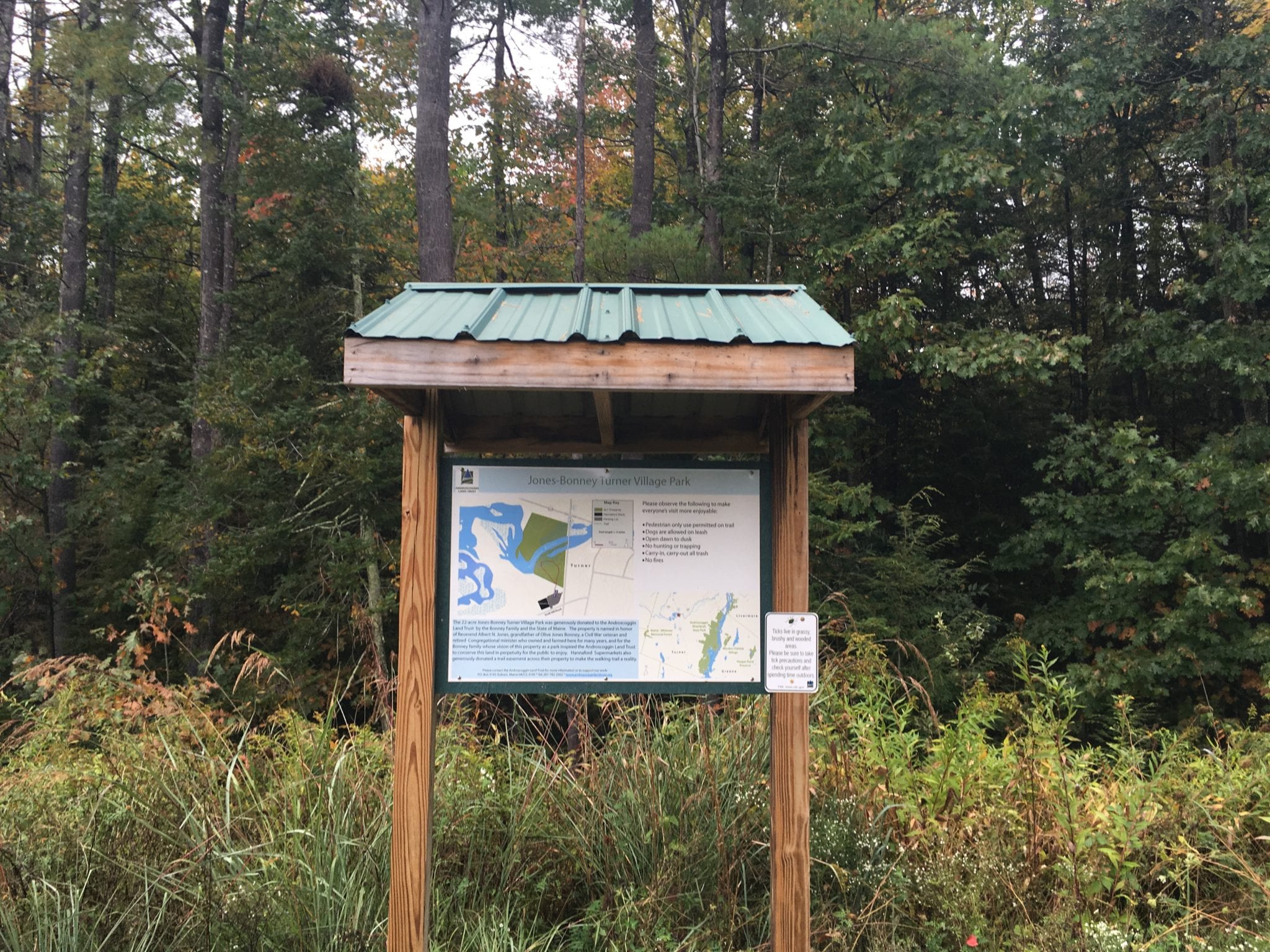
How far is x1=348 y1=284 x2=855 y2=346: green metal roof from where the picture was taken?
2164mm

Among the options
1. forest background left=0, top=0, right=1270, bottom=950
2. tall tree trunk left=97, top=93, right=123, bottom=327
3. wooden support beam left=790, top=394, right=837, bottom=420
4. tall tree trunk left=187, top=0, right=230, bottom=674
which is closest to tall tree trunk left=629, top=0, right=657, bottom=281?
forest background left=0, top=0, right=1270, bottom=950

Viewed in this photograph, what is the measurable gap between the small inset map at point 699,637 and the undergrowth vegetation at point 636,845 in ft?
2.61

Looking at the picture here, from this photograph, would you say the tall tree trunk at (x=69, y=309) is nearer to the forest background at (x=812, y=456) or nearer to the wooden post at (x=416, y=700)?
the forest background at (x=812, y=456)

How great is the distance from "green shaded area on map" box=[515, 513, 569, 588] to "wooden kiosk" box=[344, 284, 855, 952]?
0.29 metres

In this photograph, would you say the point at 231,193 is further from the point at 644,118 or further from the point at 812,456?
the point at 812,456

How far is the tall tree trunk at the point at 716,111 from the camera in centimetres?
932

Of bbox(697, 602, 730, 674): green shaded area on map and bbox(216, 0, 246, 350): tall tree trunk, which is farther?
bbox(216, 0, 246, 350): tall tree trunk

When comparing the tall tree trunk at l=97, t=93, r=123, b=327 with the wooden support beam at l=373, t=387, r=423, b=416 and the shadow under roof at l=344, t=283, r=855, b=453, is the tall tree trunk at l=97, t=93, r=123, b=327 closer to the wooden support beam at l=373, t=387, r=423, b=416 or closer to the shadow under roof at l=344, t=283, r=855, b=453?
the shadow under roof at l=344, t=283, r=855, b=453

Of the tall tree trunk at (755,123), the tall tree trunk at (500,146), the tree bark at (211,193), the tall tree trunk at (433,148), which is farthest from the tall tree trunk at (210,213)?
the tall tree trunk at (755,123)

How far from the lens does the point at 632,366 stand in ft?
7.04

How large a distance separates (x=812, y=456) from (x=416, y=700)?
808cm

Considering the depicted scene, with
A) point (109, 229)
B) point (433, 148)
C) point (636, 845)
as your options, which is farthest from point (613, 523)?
point (109, 229)

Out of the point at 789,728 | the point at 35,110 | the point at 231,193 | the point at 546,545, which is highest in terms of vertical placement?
the point at 35,110

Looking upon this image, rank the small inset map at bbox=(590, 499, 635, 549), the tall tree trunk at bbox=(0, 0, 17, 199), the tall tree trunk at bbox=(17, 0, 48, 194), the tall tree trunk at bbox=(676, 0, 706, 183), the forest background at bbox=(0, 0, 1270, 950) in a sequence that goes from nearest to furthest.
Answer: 1. the small inset map at bbox=(590, 499, 635, 549)
2. the forest background at bbox=(0, 0, 1270, 950)
3. the tall tree trunk at bbox=(0, 0, 17, 199)
4. the tall tree trunk at bbox=(17, 0, 48, 194)
5. the tall tree trunk at bbox=(676, 0, 706, 183)
